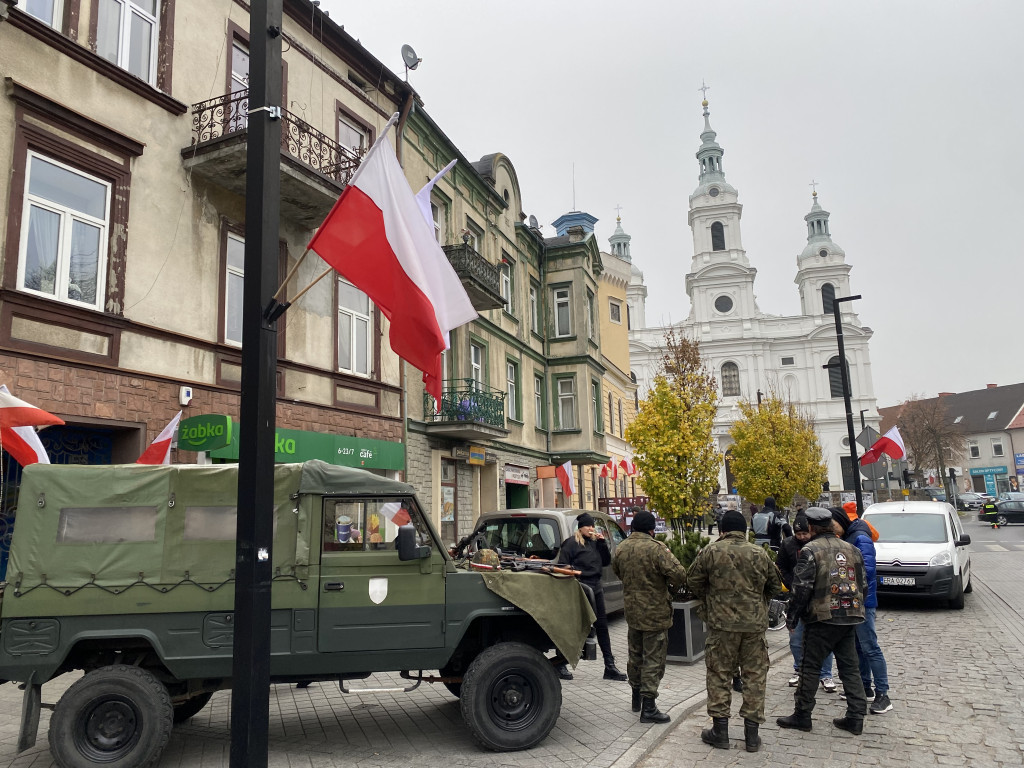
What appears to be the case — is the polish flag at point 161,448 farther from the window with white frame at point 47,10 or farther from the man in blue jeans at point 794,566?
the man in blue jeans at point 794,566

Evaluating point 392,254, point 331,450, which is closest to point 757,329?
point 331,450

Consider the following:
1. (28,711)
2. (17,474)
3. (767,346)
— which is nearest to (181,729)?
(28,711)

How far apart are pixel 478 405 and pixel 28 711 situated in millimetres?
14571

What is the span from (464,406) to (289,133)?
812 cm

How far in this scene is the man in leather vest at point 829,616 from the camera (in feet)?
20.4

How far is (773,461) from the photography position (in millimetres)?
32688

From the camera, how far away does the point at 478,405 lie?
1950cm

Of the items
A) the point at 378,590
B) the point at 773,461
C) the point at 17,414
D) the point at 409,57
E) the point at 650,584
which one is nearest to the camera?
the point at 378,590

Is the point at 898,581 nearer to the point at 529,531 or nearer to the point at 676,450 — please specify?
the point at 676,450

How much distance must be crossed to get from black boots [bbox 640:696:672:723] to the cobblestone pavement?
126 mm

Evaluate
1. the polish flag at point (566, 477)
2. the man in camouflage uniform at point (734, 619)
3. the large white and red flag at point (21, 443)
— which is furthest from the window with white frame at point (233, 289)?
the polish flag at point (566, 477)

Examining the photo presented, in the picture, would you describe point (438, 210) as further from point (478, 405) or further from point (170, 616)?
point (170, 616)

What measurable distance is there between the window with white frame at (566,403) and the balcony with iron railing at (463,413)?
26.0 feet

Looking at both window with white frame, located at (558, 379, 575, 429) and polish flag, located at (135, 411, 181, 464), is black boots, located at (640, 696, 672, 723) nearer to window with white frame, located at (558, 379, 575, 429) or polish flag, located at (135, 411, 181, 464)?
polish flag, located at (135, 411, 181, 464)
